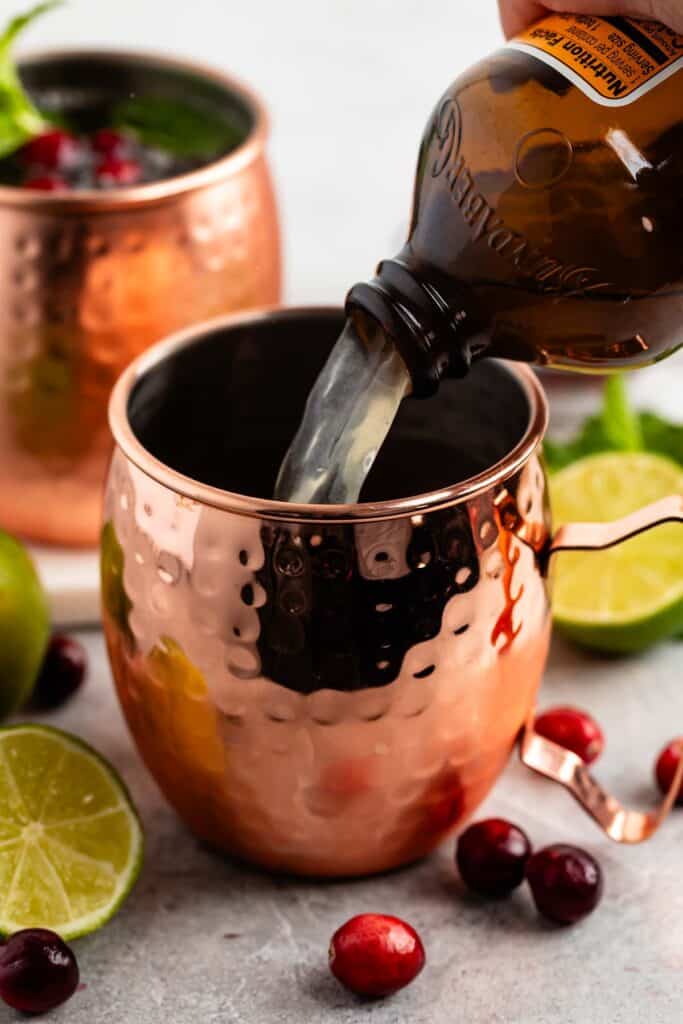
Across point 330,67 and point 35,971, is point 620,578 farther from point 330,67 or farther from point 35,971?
point 330,67

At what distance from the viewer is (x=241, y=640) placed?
0.91 meters

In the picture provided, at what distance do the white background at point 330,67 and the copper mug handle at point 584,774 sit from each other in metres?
1.14

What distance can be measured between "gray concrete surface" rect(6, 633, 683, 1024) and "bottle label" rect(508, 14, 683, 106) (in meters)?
0.57

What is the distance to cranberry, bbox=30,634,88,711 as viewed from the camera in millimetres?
1244

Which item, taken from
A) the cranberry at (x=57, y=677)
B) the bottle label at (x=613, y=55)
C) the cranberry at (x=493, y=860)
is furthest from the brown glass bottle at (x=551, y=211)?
the cranberry at (x=57, y=677)

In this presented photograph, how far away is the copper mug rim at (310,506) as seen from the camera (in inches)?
34.1

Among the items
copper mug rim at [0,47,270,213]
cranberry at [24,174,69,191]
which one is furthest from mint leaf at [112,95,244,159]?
cranberry at [24,174,69,191]

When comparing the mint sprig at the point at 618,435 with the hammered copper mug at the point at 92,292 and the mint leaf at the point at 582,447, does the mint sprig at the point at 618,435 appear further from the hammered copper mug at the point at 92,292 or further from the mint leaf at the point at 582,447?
the hammered copper mug at the point at 92,292

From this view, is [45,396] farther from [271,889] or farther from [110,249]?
[271,889]

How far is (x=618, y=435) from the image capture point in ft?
4.73

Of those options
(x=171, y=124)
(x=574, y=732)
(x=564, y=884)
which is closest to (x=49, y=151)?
(x=171, y=124)

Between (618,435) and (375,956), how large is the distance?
0.67 m

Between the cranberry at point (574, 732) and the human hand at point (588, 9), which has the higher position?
the human hand at point (588, 9)

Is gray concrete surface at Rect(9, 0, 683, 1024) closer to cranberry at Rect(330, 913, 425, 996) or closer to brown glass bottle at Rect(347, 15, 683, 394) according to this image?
cranberry at Rect(330, 913, 425, 996)
